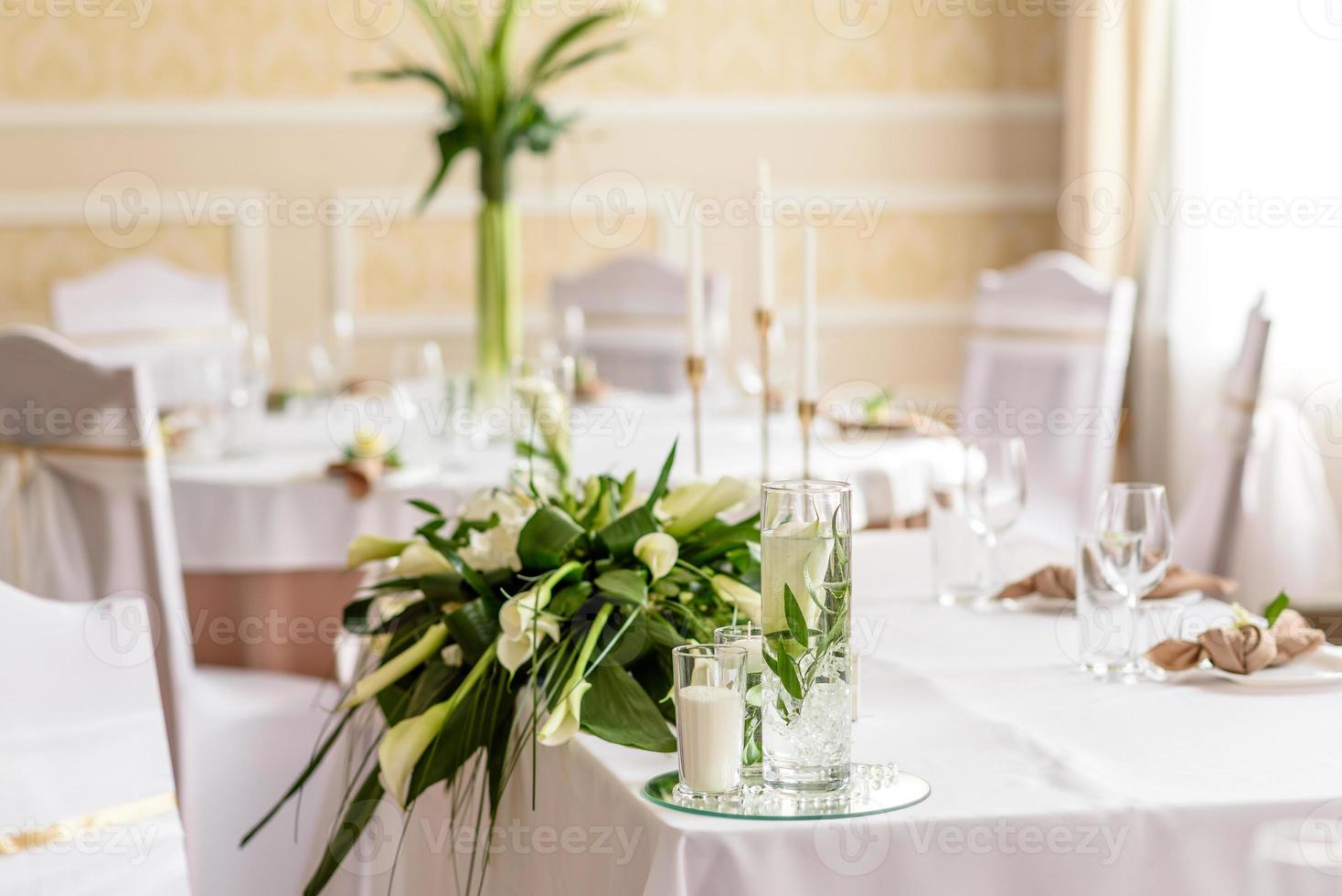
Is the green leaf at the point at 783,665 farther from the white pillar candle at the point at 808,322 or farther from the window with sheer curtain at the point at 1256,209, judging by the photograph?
the window with sheer curtain at the point at 1256,209

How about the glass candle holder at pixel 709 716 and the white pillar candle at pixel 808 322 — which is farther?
the white pillar candle at pixel 808 322

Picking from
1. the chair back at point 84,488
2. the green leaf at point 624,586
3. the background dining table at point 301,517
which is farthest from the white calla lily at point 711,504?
the chair back at point 84,488

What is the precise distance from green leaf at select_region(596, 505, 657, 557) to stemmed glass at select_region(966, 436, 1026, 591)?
1.60ft

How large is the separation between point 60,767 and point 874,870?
57cm

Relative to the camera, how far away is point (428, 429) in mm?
3057

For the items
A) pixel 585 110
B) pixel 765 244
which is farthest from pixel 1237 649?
pixel 585 110

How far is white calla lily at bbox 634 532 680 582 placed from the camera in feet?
4.33

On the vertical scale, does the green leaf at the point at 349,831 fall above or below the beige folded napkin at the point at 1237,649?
below

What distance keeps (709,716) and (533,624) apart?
0.84 ft

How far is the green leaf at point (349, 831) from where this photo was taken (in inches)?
48.8

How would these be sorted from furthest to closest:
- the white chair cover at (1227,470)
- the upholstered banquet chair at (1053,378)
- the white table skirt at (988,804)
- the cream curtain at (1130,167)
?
the cream curtain at (1130,167)
the upholstered banquet chair at (1053,378)
the white chair cover at (1227,470)
the white table skirt at (988,804)

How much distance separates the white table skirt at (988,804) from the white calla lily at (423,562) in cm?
22

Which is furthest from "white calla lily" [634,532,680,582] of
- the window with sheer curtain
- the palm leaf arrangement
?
the window with sheer curtain

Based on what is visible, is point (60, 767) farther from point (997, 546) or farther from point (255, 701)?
point (255, 701)
